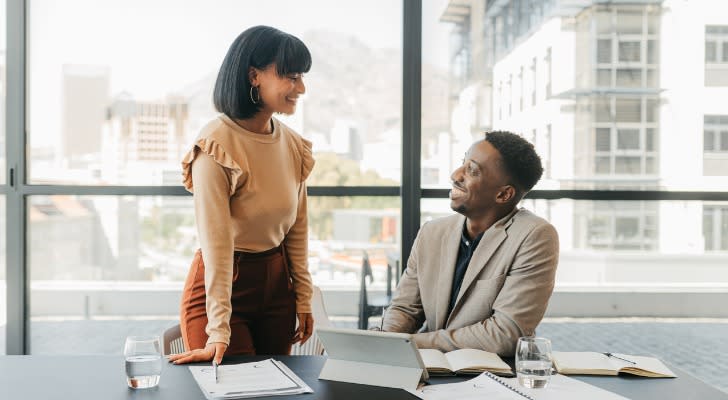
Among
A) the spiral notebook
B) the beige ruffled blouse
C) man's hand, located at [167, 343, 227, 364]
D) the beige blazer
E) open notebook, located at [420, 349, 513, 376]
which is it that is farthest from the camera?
the beige blazer

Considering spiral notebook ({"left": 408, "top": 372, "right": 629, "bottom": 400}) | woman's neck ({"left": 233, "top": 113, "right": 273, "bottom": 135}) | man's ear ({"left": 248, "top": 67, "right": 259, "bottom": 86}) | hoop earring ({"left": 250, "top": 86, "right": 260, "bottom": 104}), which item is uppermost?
man's ear ({"left": 248, "top": 67, "right": 259, "bottom": 86})

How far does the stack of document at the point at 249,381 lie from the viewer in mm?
1653

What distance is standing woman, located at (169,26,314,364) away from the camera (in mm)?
2139

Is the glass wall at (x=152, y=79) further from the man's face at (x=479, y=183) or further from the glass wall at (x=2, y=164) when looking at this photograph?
the man's face at (x=479, y=183)

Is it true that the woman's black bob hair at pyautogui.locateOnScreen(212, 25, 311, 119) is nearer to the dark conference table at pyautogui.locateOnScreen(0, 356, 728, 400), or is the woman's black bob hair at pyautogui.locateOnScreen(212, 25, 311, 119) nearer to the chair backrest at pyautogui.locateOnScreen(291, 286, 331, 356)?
the dark conference table at pyautogui.locateOnScreen(0, 356, 728, 400)

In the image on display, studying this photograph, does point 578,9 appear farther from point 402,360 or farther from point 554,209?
point 402,360

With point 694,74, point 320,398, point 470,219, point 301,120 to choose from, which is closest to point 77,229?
point 301,120

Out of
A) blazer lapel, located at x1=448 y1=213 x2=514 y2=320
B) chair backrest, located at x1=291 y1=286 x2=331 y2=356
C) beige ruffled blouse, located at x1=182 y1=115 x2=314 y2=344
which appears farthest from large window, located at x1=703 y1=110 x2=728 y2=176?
beige ruffled blouse, located at x1=182 y1=115 x2=314 y2=344

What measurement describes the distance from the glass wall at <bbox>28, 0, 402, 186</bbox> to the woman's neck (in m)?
1.44

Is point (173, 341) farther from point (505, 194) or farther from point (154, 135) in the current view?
point (154, 135)

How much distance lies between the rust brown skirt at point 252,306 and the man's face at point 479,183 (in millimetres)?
619

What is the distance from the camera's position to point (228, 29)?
3766 mm

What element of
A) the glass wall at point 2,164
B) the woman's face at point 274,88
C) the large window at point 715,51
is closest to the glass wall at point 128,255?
the glass wall at point 2,164

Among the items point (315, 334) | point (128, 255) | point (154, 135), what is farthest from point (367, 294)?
point (154, 135)
